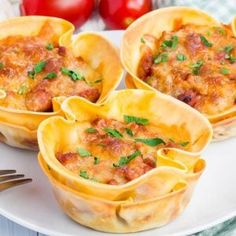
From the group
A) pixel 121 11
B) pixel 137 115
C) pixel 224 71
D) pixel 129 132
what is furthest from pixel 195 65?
pixel 121 11

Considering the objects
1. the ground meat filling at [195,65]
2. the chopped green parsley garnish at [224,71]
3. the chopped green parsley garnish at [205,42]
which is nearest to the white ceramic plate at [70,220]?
the ground meat filling at [195,65]

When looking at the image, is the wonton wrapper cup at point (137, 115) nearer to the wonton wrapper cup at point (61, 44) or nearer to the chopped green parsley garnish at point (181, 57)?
the wonton wrapper cup at point (61, 44)

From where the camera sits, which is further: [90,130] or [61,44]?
[61,44]

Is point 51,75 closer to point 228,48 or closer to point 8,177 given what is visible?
point 8,177

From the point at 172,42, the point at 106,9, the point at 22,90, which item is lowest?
the point at 106,9

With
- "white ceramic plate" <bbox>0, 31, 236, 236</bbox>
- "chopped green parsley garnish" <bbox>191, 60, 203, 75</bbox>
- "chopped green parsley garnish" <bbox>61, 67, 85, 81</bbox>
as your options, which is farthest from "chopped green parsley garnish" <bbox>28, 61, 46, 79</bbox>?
"chopped green parsley garnish" <bbox>191, 60, 203, 75</bbox>

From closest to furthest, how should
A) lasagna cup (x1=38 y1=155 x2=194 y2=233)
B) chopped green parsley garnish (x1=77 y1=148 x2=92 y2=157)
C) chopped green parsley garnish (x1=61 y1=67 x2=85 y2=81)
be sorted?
1. lasagna cup (x1=38 y1=155 x2=194 y2=233)
2. chopped green parsley garnish (x1=77 y1=148 x2=92 y2=157)
3. chopped green parsley garnish (x1=61 y1=67 x2=85 y2=81)

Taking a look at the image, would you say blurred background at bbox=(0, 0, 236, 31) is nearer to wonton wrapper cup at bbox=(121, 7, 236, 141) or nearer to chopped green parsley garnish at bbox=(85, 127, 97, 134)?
wonton wrapper cup at bbox=(121, 7, 236, 141)
